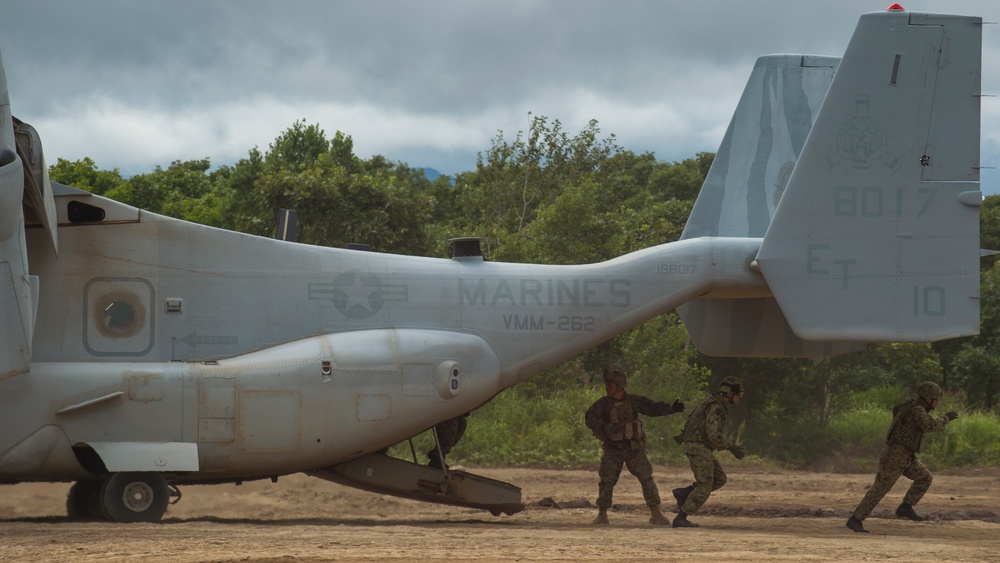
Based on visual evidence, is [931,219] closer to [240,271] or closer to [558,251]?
[240,271]

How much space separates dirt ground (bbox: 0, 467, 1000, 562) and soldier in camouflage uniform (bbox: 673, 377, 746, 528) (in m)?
0.37

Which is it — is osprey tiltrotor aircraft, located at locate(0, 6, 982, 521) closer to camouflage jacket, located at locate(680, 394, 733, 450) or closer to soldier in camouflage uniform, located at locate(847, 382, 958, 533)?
soldier in camouflage uniform, located at locate(847, 382, 958, 533)

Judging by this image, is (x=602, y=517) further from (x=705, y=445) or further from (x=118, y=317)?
(x=118, y=317)

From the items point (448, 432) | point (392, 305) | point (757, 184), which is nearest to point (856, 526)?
point (757, 184)

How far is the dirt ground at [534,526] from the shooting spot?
8.81 m

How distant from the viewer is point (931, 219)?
11930 millimetres

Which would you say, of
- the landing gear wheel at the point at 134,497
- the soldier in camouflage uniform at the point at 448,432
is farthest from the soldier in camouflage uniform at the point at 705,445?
the landing gear wheel at the point at 134,497

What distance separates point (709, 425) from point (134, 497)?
18.9 ft

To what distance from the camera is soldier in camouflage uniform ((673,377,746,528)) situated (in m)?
12.0

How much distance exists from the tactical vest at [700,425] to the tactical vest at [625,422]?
0.62 metres

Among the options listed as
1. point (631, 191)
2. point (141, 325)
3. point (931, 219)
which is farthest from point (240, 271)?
point (631, 191)

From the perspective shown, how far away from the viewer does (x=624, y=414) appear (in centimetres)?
1275

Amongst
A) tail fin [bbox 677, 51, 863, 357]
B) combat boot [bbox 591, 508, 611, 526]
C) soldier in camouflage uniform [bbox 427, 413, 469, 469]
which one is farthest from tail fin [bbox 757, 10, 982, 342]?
soldier in camouflage uniform [bbox 427, 413, 469, 469]

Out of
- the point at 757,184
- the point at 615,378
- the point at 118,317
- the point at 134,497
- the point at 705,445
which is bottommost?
the point at 134,497
